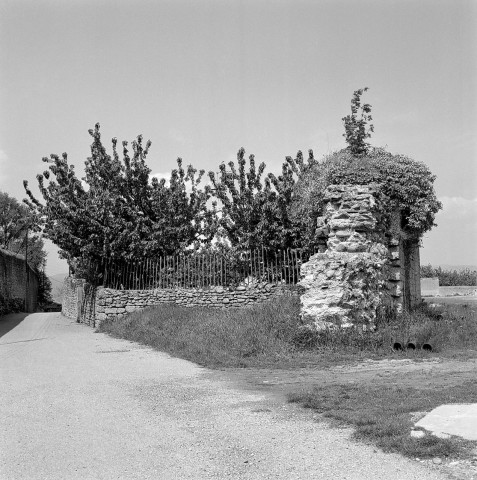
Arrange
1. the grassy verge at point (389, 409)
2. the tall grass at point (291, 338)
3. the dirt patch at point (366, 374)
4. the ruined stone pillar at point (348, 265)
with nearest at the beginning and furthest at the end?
the grassy verge at point (389, 409) < the dirt patch at point (366, 374) < the tall grass at point (291, 338) < the ruined stone pillar at point (348, 265)

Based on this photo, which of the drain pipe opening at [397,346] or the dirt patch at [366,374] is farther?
the drain pipe opening at [397,346]

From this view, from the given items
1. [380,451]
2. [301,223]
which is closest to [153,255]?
[301,223]

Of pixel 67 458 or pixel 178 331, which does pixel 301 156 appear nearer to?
pixel 178 331

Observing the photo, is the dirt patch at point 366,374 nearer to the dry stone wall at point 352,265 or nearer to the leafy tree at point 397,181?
the dry stone wall at point 352,265

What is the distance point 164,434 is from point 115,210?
15125 mm

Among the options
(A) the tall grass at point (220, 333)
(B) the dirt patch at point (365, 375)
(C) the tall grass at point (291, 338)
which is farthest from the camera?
(A) the tall grass at point (220, 333)

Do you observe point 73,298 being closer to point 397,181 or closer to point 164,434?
point 397,181

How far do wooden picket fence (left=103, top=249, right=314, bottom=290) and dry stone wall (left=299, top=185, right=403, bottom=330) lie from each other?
3657 millimetres

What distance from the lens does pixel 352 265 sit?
39.1ft

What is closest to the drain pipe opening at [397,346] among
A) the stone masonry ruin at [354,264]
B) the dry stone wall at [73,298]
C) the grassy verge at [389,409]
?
the stone masonry ruin at [354,264]

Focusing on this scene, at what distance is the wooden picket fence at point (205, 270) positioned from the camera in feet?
57.0

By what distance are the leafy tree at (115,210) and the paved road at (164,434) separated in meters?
10.1

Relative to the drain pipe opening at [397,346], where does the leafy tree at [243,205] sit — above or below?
above

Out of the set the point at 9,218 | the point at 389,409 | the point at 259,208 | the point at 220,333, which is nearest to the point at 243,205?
the point at 259,208
